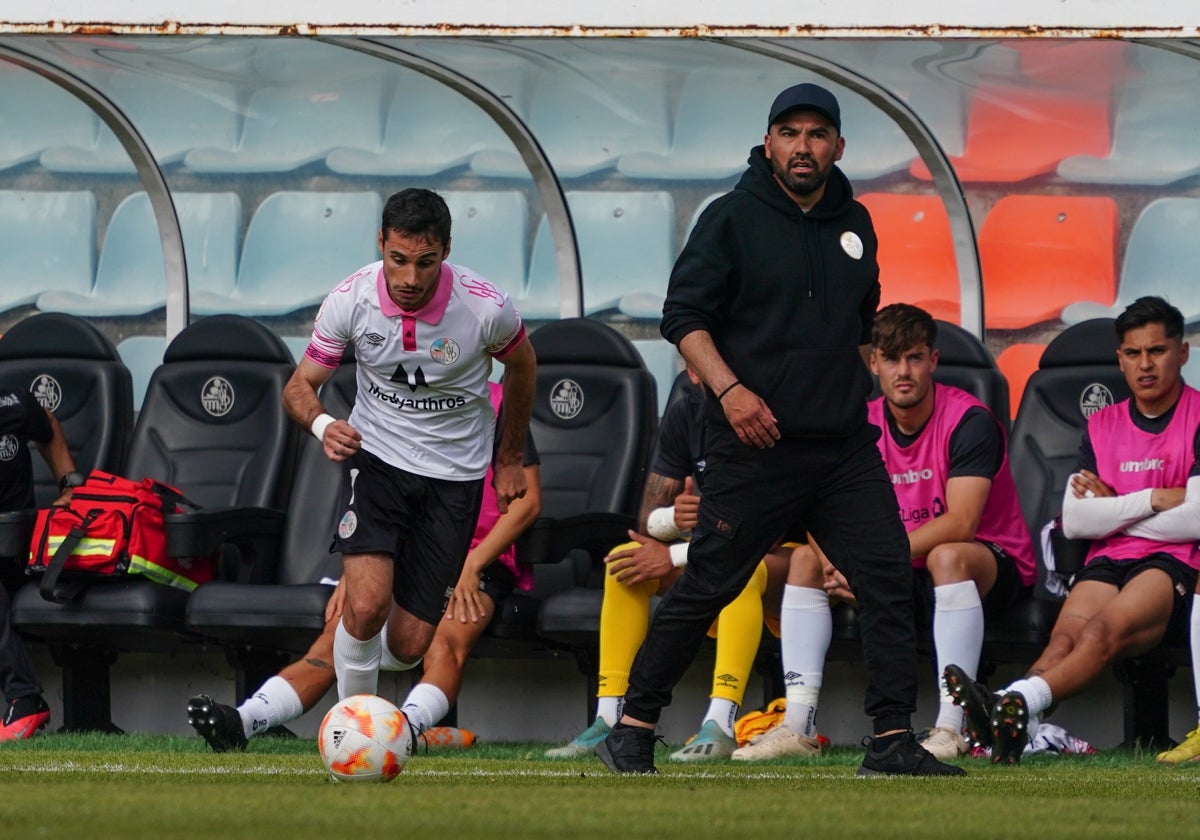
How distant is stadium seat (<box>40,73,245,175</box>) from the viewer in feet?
27.7

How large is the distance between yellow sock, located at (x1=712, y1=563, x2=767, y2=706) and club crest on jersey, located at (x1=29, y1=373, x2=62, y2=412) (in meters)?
3.15

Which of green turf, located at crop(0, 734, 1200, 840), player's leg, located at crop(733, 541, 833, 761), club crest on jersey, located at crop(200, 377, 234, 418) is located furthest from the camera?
club crest on jersey, located at crop(200, 377, 234, 418)

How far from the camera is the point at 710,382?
486cm

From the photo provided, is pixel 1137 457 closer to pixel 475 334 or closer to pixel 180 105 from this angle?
pixel 475 334

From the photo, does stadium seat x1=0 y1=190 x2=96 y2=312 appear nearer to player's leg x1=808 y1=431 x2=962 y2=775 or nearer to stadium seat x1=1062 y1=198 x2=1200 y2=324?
stadium seat x1=1062 y1=198 x2=1200 y2=324

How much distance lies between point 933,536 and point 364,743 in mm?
2571

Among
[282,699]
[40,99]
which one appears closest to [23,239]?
[40,99]

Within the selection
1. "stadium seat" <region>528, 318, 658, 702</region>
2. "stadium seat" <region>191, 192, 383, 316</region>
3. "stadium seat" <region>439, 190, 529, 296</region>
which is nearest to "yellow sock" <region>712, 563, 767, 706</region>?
"stadium seat" <region>528, 318, 658, 702</region>

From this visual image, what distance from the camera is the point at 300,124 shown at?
332 inches

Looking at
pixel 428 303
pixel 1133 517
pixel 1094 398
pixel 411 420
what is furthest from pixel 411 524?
pixel 1094 398

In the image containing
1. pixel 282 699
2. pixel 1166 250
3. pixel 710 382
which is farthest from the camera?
pixel 1166 250

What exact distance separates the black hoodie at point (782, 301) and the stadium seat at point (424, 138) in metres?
3.40

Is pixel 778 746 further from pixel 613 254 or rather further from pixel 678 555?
pixel 613 254

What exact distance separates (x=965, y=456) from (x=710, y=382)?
201 cm
